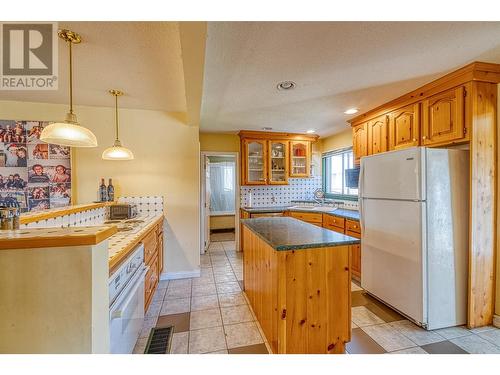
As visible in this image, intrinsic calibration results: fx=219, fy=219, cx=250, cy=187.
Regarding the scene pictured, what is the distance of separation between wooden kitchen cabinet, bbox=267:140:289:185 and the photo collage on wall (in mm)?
3183

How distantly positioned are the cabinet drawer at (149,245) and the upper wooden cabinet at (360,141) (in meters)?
2.91

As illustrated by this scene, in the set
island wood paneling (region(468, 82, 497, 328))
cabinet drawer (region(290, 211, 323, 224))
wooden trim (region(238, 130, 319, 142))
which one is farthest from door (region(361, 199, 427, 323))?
wooden trim (region(238, 130, 319, 142))

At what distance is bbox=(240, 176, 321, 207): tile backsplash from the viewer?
14.7 feet

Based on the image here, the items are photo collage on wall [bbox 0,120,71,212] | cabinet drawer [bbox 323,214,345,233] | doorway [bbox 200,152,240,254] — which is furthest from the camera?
doorway [bbox 200,152,240,254]

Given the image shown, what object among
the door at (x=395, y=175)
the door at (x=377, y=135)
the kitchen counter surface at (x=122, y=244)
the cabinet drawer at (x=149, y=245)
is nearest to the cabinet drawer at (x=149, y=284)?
the cabinet drawer at (x=149, y=245)

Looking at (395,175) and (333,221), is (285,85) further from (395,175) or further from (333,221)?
(333,221)

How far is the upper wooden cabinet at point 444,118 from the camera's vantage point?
1911 mm

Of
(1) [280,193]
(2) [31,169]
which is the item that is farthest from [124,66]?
(1) [280,193]

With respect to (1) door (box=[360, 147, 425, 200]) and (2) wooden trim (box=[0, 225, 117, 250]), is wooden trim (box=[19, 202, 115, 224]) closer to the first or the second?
(2) wooden trim (box=[0, 225, 117, 250])

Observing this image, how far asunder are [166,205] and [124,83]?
1.58m

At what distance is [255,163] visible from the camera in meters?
4.35

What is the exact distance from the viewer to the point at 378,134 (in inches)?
110
